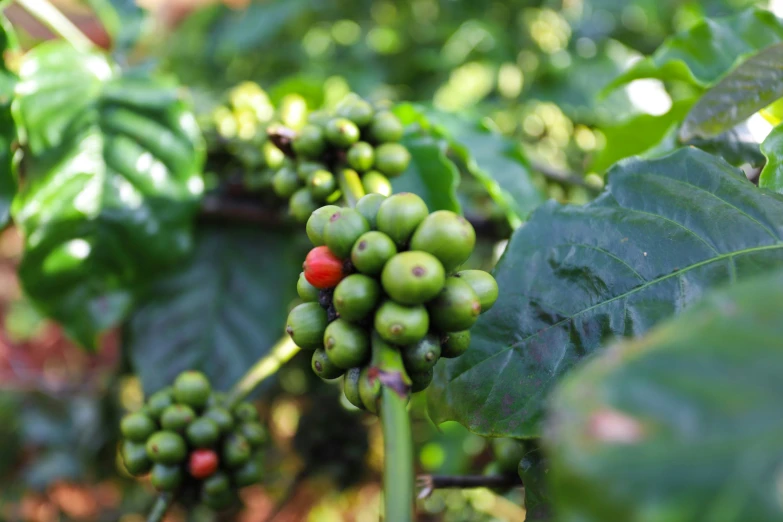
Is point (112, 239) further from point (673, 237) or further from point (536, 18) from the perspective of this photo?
point (536, 18)

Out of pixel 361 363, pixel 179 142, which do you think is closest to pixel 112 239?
pixel 179 142

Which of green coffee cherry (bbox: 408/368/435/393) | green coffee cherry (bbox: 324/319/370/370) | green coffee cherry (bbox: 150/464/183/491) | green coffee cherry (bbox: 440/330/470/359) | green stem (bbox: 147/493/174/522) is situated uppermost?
green coffee cherry (bbox: 324/319/370/370)

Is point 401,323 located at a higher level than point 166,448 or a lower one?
higher

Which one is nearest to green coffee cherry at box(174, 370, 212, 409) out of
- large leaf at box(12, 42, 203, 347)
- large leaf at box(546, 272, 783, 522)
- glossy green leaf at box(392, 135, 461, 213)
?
large leaf at box(12, 42, 203, 347)

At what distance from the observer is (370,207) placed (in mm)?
903

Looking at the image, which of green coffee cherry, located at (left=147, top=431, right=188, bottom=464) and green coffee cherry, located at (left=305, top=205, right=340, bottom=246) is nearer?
green coffee cherry, located at (left=305, top=205, right=340, bottom=246)

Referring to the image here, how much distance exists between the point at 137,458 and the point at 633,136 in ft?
4.89

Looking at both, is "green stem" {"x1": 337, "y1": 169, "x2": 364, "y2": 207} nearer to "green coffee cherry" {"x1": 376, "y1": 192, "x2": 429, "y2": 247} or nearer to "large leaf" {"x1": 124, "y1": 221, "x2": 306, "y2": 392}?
"green coffee cherry" {"x1": 376, "y1": 192, "x2": 429, "y2": 247}

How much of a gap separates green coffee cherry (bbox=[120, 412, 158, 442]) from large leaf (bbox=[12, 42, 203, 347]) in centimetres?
40

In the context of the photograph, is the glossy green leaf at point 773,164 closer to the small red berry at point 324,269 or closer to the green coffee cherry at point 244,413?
the small red berry at point 324,269

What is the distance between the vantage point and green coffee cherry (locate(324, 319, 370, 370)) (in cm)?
80

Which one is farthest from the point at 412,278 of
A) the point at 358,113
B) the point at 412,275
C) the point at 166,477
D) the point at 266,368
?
the point at 166,477

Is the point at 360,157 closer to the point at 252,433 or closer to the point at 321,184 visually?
the point at 321,184

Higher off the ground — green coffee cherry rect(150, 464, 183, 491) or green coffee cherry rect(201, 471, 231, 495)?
green coffee cherry rect(150, 464, 183, 491)
